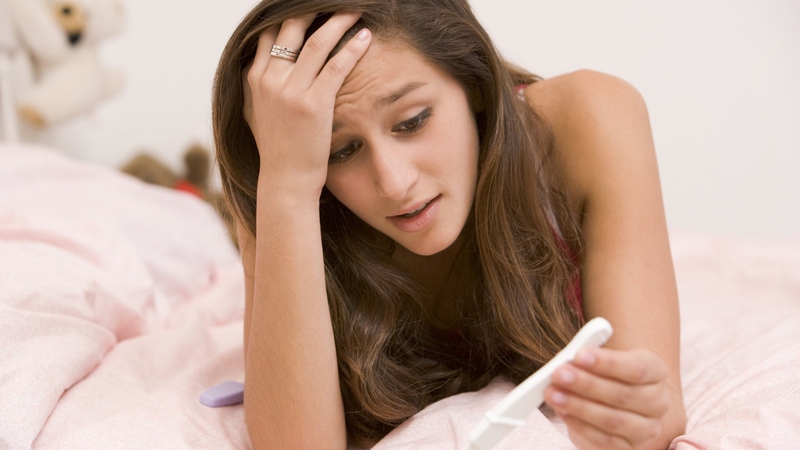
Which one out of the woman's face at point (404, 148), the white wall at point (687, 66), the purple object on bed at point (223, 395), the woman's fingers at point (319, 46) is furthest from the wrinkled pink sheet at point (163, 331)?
the white wall at point (687, 66)

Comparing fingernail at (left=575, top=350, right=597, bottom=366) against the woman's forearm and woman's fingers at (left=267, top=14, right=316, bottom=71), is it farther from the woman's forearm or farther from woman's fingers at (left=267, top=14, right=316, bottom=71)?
woman's fingers at (left=267, top=14, right=316, bottom=71)

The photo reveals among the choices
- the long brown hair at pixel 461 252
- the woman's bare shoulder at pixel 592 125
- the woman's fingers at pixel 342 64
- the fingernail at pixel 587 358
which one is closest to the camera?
the fingernail at pixel 587 358

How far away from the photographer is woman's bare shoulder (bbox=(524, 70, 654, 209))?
1156mm

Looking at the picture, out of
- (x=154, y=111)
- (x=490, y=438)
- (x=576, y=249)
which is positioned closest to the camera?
(x=490, y=438)

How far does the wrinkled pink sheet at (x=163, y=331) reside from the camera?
965 millimetres

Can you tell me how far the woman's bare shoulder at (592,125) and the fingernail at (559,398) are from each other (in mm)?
529

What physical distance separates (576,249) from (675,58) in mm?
1730

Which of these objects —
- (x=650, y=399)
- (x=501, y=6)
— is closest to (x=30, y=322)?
(x=650, y=399)

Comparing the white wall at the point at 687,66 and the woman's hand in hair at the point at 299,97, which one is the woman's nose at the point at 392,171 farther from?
the white wall at the point at 687,66

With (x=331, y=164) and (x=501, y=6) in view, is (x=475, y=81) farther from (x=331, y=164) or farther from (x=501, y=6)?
(x=501, y=6)

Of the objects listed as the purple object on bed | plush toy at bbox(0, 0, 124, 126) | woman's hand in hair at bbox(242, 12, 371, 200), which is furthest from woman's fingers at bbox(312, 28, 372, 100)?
plush toy at bbox(0, 0, 124, 126)

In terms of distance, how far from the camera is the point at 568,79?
1.28 metres

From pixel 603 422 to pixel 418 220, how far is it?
1.30 feet

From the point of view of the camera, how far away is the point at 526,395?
26.8 inches
